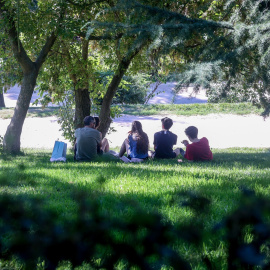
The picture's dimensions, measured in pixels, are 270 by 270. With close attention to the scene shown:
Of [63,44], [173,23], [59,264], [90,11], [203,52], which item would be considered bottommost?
[59,264]

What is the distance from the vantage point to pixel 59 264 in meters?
2.23

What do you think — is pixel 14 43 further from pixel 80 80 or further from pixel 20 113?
pixel 80 80

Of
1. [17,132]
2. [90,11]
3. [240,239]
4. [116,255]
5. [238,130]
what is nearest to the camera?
[240,239]

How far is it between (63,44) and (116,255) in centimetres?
1000

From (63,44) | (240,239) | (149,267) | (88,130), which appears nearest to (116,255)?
(149,267)

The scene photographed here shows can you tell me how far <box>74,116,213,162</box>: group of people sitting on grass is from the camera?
8484 millimetres

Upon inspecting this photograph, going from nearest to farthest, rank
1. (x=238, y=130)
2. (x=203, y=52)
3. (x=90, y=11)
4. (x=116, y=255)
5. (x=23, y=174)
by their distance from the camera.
Answer: 1. (x=116, y=255)
2. (x=23, y=174)
3. (x=203, y=52)
4. (x=90, y=11)
5. (x=238, y=130)

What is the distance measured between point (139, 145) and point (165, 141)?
0.66 m

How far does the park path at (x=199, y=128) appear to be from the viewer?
56.9 feet

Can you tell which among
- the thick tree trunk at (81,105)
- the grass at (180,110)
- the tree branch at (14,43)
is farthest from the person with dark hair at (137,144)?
the grass at (180,110)

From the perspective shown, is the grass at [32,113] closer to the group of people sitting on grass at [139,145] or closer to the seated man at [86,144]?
the group of people sitting on grass at [139,145]

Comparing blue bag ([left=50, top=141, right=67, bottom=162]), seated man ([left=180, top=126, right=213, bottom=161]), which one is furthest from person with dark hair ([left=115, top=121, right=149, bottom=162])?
blue bag ([left=50, top=141, right=67, bottom=162])

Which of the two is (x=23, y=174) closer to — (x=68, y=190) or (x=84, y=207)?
(x=68, y=190)

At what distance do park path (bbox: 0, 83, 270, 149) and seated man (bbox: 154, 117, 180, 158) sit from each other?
24.3 feet
